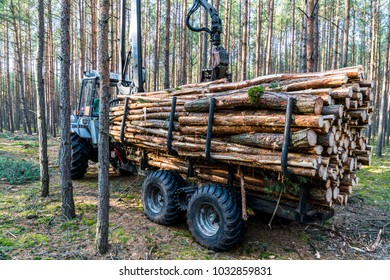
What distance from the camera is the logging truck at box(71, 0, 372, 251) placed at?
3660 millimetres

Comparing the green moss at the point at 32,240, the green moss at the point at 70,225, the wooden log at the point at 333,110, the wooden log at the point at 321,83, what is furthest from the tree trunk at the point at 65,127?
Result: the wooden log at the point at 333,110

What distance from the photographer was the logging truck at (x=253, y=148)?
3660mm

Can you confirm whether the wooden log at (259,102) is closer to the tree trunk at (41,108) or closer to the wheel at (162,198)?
the wheel at (162,198)

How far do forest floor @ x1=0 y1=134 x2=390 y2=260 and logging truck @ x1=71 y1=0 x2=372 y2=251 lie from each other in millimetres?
435

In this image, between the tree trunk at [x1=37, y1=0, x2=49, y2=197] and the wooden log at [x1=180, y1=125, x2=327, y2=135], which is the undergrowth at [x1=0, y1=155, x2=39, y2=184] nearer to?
the tree trunk at [x1=37, y1=0, x2=49, y2=197]

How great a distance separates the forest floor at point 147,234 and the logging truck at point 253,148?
435 mm

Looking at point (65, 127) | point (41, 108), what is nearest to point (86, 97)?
point (41, 108)

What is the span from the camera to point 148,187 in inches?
231

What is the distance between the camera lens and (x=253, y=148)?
4.11 metres

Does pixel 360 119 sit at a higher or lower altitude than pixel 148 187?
higher

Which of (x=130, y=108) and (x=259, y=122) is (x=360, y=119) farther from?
(x=130, y=108)

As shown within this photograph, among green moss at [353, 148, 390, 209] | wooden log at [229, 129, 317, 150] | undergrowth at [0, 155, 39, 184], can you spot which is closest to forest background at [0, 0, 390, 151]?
green moss at [353, 148, 390, 209]
